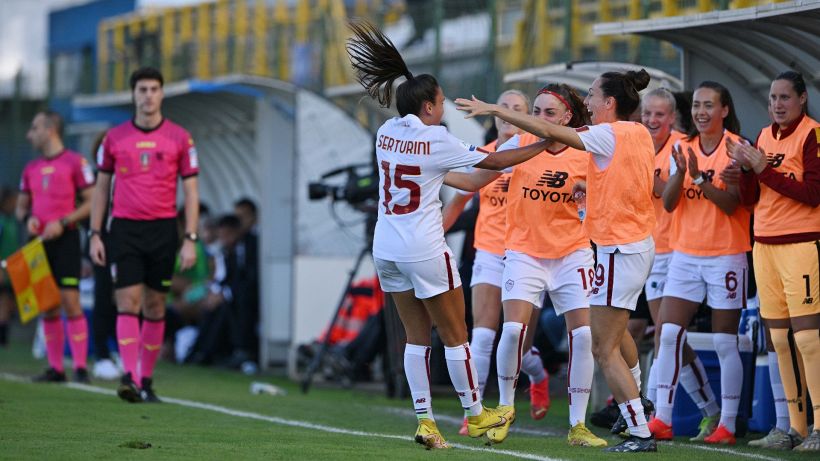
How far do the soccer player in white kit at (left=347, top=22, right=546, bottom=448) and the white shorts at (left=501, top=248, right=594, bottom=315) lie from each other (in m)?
0.63

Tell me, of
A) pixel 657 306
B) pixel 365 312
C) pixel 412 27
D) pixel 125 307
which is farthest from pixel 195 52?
pixel 657 306

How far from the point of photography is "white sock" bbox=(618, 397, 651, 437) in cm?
755

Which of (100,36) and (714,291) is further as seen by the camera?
(100,36)

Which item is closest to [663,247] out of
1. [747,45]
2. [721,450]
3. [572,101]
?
[747,45]

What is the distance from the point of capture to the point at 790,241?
8320 millimetres

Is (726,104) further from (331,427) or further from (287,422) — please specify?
(287,422)

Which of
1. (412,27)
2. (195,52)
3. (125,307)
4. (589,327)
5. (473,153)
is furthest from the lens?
(195,52)

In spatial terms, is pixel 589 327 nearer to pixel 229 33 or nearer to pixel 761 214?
pixel 761 214

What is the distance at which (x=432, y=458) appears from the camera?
7016mm

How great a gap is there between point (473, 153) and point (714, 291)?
7.22ft

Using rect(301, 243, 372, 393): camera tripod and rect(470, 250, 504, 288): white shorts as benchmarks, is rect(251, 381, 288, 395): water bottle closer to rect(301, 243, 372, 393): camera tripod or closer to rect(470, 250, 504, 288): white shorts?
rect(301, 243, 372, 393): camera tripod

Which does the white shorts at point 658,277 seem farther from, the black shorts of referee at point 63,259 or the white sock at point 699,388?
the black shorts of referee at point 63,259

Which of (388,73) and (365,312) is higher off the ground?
(388,73)

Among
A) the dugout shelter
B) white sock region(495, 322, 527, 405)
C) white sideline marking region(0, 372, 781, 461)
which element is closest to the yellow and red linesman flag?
white sideline marking region(0, 372, 781, 461)
